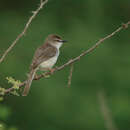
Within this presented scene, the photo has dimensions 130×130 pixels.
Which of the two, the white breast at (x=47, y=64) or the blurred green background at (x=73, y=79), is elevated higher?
the blurred green background at (x=73, y=79)

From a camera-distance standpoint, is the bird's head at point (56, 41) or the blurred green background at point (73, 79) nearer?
the bird's head at point (56, 41)

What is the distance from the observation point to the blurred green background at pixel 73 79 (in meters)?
11.5

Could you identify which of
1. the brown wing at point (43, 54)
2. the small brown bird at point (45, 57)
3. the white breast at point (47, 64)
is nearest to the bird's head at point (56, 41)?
the small brown bird at point (45, 57)

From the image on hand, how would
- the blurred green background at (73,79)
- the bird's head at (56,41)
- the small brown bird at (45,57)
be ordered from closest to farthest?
the small brown bird at (45,57) < the bird's head at (56,41) < the blurred green background at (73,79)

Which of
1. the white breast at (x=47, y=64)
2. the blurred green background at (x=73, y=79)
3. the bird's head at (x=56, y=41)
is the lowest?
the white breast at (x=47, y=64)

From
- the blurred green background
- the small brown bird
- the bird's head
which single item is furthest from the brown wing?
the blurred green background

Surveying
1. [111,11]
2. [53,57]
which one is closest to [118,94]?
[111,11]

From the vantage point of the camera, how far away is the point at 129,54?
1305cm

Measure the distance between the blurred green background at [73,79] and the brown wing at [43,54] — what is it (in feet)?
11.4

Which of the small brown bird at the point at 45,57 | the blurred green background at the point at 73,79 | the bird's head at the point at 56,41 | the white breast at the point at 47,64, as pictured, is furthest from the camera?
the blurred green background at the point at 73,79

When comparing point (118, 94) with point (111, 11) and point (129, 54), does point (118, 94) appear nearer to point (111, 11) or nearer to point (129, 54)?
point (129, 54)

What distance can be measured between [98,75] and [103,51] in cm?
59

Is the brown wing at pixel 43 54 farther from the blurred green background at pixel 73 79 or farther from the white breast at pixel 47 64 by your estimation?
the blurred green background at pixel 73 79

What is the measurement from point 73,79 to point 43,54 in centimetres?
481
